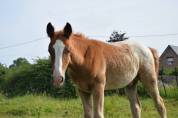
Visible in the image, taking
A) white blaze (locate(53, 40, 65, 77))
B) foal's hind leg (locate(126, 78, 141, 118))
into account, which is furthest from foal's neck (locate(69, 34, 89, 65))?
foal's hind leg (locate(126, 78, 141, 118))

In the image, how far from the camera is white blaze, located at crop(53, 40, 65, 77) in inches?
286

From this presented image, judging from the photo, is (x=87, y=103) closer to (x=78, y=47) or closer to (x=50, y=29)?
(x=78, y=47)

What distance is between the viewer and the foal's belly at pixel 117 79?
9.01 metres

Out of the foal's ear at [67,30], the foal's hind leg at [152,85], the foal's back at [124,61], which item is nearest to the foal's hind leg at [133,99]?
the foal's hind leg at [152,85]

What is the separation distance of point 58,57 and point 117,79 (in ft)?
7.10

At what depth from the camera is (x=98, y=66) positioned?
331 inches

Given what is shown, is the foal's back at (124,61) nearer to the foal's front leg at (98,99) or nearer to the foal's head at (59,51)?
the foal's front leg at (98,99)

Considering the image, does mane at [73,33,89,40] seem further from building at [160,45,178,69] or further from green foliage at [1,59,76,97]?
building at [160,45,178,69]

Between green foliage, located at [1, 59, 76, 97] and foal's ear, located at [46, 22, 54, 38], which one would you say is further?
green foliage, located at [1, 59, 76, 97]

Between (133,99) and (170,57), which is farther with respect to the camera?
(170,57)

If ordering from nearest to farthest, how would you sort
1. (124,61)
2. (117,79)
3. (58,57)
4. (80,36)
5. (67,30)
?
1. (58,57)
2. (67,30)
3. (80,36)
4. (117,79)
5. (124,61)

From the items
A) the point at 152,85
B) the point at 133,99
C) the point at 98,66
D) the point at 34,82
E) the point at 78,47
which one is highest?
the point at 34,82

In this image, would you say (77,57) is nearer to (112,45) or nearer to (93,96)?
(93,96)

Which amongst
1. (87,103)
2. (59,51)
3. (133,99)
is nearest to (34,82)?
(133,99)
